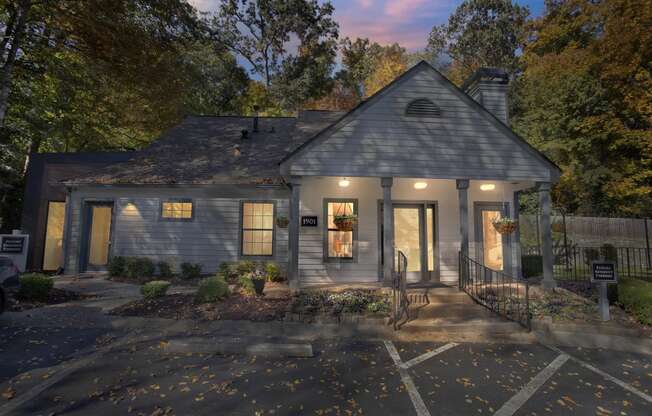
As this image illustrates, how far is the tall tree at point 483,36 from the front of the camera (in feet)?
114

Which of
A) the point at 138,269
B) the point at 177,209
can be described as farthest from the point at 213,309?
the point at 177,209

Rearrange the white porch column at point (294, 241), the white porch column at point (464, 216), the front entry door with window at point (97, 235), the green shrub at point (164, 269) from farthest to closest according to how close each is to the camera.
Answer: the front entry door with window at point (97, 235), the green shrub at point (164, 269), the white porch column at point (464, 216), the white porch column at point (294, 241)

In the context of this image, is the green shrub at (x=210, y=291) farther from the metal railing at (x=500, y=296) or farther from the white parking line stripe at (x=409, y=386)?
the metal railing at (x=500, y=296)

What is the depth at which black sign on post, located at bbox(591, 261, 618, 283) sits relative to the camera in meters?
7.63

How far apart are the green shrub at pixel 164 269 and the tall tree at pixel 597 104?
21.6 m

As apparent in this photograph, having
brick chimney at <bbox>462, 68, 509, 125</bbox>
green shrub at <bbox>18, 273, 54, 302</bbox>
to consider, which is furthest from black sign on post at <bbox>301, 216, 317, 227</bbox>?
brick chimney at <bbox>462, 68, 509, 125</bbox>

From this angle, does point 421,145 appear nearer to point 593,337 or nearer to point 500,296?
point 500,296

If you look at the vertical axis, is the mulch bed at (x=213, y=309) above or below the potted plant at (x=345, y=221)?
below

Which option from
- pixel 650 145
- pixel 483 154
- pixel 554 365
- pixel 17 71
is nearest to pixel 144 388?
pixel 554 365

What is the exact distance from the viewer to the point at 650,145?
1619 cm

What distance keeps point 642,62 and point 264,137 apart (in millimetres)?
19690

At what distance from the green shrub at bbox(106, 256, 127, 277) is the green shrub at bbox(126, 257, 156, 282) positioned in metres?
0.17

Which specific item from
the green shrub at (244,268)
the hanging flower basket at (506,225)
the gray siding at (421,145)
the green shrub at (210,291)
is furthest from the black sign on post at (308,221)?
the hanging flower basket at (506,225)

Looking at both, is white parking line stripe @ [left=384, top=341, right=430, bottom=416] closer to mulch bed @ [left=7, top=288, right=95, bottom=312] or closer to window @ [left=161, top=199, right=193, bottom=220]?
mulch bed @ [left=7, top=288, right=95, bottom=312]
